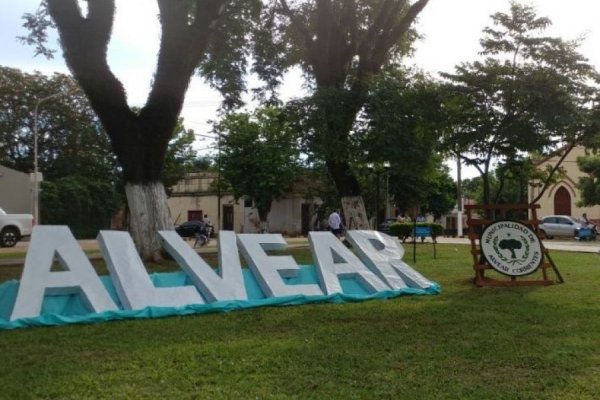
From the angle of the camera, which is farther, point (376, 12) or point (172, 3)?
point (376, 12)

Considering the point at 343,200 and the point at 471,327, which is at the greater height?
the point at 343,200

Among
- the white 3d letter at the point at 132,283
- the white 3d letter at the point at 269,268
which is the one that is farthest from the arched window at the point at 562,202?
the white 3d letter at the point at 132,283

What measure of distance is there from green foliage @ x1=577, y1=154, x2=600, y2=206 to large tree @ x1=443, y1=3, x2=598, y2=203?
3151 centimetres

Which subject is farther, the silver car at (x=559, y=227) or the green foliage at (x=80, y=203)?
the green foliage at (x=80, y=203)

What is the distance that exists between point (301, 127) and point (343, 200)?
4502 mm

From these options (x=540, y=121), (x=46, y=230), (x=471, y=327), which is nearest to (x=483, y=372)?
(x=471, y=327)

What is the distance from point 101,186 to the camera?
4331 cm

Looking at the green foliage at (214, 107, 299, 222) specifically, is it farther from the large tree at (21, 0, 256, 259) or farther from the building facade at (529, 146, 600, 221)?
the large tree at (21, 0, 256, 259)

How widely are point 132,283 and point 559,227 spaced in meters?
Answer: 35.5

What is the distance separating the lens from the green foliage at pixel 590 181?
137 feet

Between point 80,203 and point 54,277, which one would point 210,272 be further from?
point 80,203

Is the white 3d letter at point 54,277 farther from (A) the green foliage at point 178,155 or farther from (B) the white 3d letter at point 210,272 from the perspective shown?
(A) the green foliage at point 178,155

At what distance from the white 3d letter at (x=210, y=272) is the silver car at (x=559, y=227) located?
32662 mm

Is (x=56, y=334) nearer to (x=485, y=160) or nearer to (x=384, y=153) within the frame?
(x=485, y=160)
